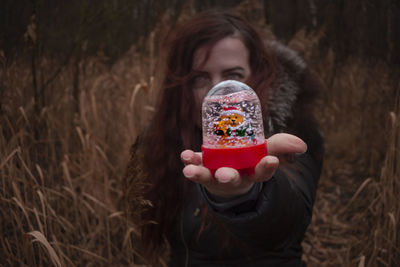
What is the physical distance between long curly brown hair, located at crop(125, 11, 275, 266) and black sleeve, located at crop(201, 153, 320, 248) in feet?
1.42

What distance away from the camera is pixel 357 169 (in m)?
2.51

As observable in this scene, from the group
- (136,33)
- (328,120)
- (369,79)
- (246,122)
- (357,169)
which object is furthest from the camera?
(328,120)

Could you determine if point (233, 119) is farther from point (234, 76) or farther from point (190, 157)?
point (234, 76)

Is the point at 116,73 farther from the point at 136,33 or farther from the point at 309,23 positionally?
the point at 309,23

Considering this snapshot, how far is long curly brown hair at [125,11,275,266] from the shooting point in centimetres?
134

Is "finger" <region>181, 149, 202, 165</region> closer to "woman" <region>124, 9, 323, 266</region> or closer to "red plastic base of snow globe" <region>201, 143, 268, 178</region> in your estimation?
"red plastic base of snow globe" <region>201, 143, 268, 178</region>

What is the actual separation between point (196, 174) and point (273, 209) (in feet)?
1.12

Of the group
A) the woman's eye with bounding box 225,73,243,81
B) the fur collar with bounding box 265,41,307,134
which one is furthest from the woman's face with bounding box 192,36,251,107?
the fur collar with bounding box 265,41,307,134

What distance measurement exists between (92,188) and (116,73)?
Answer: 0.89m

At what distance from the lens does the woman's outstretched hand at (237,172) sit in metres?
0.70

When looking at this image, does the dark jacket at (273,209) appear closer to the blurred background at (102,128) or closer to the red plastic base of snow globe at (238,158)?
the red plastic base of snow globe at (238,158)

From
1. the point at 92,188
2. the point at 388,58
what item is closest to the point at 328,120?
the point at 388,58

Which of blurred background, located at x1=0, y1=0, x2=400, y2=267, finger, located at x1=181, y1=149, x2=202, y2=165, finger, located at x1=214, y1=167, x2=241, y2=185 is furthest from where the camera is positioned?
blurred background, located at x1=0, y1=0, x2=400, y2=267

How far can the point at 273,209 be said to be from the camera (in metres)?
0.93
